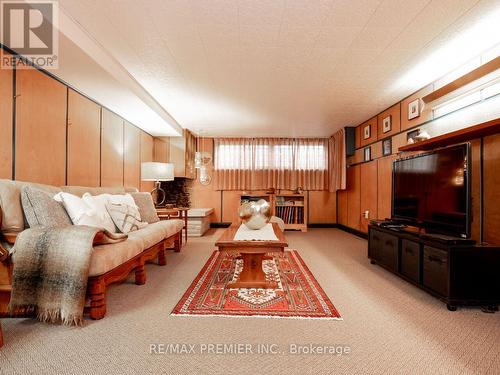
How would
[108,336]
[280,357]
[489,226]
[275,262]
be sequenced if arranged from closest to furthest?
[280,357] < [108,336] < [489,226] < [275,262]

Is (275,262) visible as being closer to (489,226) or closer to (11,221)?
(489,226)

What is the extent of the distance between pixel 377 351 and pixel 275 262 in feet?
5.86

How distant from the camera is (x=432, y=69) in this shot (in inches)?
109

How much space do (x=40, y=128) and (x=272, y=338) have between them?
2.86 m

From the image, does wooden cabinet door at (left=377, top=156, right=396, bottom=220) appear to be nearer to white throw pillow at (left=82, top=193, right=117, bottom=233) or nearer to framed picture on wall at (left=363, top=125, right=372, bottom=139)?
framed picture on wall at (left=363, top=125, right=372, bottom=139)

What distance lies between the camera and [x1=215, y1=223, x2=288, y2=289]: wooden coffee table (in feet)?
7.00

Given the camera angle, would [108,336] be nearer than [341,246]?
Yes

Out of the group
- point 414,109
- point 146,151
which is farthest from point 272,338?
point 146,151

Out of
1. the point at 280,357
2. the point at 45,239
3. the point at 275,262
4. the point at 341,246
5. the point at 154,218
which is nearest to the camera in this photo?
the point at 280,357

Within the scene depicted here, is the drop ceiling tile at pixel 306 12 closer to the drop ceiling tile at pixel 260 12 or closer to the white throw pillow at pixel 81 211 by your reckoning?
the drop ceiling tile at pixel 260 12

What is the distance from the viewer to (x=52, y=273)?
1656 mm

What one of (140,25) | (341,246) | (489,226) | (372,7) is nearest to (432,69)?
(372,7)

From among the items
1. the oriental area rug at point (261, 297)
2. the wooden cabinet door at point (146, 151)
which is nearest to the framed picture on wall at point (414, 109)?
the oriental area rug at point (261, 297)

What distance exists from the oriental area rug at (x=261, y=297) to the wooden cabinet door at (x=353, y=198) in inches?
109
